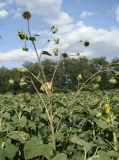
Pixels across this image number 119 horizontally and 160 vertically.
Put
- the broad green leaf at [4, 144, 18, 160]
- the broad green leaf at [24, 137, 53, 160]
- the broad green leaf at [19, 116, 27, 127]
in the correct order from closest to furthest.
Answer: the broad green leaf at [24, 137, 53, 160] → the broad green leaf at [4, 144, 18, 160] → the broad green leaf at [19, 116, 27, 127]

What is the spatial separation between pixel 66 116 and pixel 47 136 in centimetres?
44

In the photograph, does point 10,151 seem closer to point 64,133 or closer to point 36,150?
point 36,150

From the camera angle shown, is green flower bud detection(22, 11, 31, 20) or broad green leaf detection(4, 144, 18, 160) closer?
broad green leaf detection(4, 144, 18, 160)

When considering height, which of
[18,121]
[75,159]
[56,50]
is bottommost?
[75,159]

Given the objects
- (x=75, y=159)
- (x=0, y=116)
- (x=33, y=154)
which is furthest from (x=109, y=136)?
(x=0, y=116)

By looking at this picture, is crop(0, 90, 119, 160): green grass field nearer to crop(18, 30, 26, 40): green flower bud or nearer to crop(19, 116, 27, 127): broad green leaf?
crop(19, 116, 27, 127): broad green leaf

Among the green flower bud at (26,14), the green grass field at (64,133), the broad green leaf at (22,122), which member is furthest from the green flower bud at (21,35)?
the broad green leaf at (22,122)

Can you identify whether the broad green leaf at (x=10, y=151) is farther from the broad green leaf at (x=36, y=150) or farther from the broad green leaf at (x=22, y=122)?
the broad green leaf at (x=22, y=122)

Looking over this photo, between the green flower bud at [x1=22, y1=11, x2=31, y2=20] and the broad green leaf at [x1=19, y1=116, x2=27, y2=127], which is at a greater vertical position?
the green flower bud at [x1=22, y1=11, x2=31, y2=20]

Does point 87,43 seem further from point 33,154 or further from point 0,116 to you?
point 33,154

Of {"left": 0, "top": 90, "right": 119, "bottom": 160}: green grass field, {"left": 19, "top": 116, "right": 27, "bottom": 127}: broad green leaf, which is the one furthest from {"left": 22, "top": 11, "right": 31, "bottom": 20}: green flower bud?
{"left": 19, "top": 116, "right": 27, "bottom": 127}: broad green leaf

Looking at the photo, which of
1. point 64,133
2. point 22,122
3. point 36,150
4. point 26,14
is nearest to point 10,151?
point 36,150

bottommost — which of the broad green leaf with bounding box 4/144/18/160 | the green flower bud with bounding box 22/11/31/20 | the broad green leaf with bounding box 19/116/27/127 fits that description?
the broad green leaf with bounding box 4/144/18/160

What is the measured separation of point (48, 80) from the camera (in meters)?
3.21
